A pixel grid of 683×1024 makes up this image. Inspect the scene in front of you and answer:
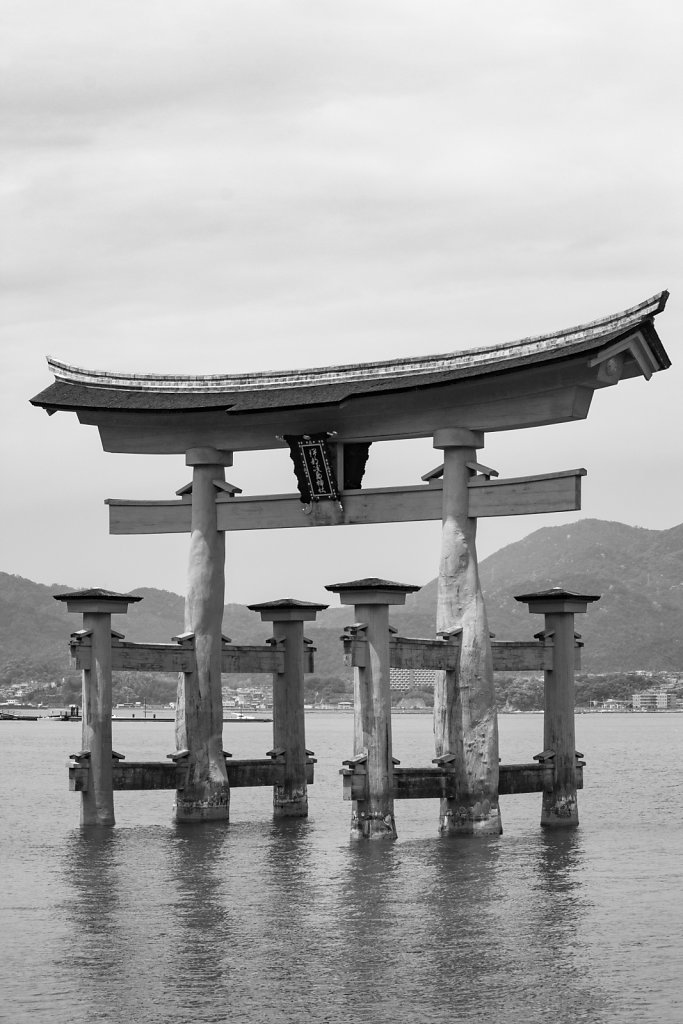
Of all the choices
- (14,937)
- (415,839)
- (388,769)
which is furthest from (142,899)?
(415,839)

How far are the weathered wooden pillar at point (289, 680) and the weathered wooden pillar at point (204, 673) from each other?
140cm

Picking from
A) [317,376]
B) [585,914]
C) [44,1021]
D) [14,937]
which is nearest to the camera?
[44,1021]

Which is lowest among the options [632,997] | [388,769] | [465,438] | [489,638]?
[632,997]

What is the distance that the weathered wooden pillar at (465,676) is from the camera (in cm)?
2516

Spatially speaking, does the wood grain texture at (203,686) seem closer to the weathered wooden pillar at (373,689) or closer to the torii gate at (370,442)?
the torii gate at (370,442)

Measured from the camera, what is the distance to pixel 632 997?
585 inches

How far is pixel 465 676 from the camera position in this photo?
82.8 ft

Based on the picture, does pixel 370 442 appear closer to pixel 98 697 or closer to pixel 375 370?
pixel 375 370

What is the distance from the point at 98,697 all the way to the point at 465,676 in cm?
589

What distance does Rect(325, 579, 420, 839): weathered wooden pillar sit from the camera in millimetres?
23719

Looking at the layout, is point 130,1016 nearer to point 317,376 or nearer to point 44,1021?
point 44,1021

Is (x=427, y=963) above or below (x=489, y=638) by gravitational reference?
below

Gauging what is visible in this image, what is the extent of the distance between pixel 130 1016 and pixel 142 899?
20.5 ft

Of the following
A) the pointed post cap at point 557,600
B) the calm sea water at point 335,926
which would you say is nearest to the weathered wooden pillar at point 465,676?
the calm sea water at point 335,926
